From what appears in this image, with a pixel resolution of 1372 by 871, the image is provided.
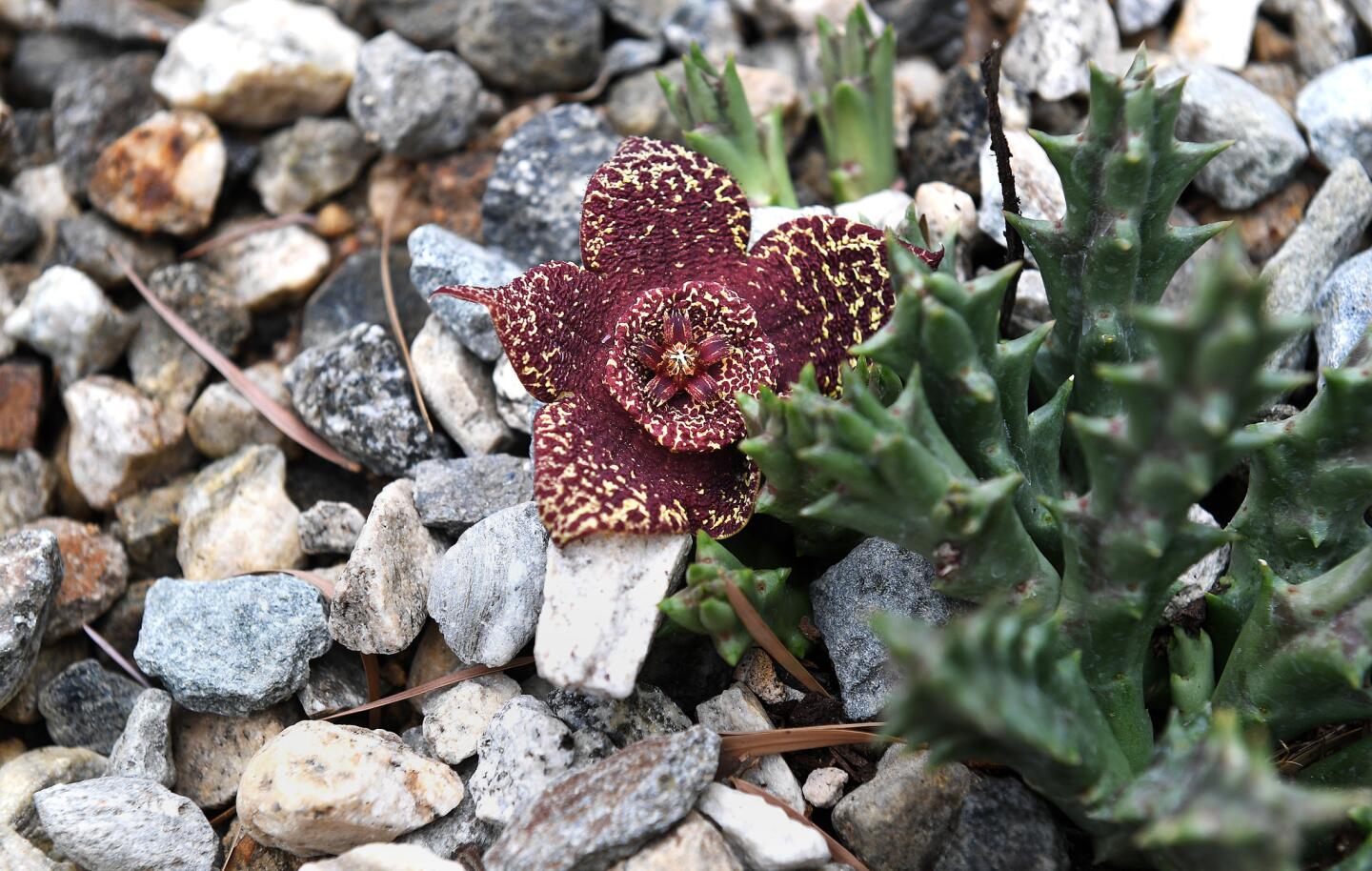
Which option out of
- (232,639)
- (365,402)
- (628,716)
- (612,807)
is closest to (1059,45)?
(365,402)

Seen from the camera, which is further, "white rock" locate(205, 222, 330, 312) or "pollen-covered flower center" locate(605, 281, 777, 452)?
"white rock" locate(205, 222, 330, 312)

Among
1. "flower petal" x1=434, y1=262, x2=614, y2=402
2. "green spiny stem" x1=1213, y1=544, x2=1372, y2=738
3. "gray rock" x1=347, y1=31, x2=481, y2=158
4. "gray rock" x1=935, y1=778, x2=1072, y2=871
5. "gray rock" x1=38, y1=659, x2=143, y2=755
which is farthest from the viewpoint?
"gray rock" x1=347, y1=31, x2=481, y2=158

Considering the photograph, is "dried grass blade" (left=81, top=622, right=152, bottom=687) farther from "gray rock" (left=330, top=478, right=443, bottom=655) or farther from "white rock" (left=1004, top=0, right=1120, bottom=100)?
"white rock" (left=1004, top=0, right=1120, bottom=100)

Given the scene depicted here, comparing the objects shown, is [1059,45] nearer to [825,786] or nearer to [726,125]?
[726,125]

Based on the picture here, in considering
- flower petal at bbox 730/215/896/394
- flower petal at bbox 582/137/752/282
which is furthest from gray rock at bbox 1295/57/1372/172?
flower petal at bbox 582/137/752/282

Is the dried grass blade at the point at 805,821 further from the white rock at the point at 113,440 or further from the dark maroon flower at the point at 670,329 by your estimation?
the white rock at the point at 113,440

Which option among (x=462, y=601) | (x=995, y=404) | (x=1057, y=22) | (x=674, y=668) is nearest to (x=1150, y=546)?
(x=995, y=404)
